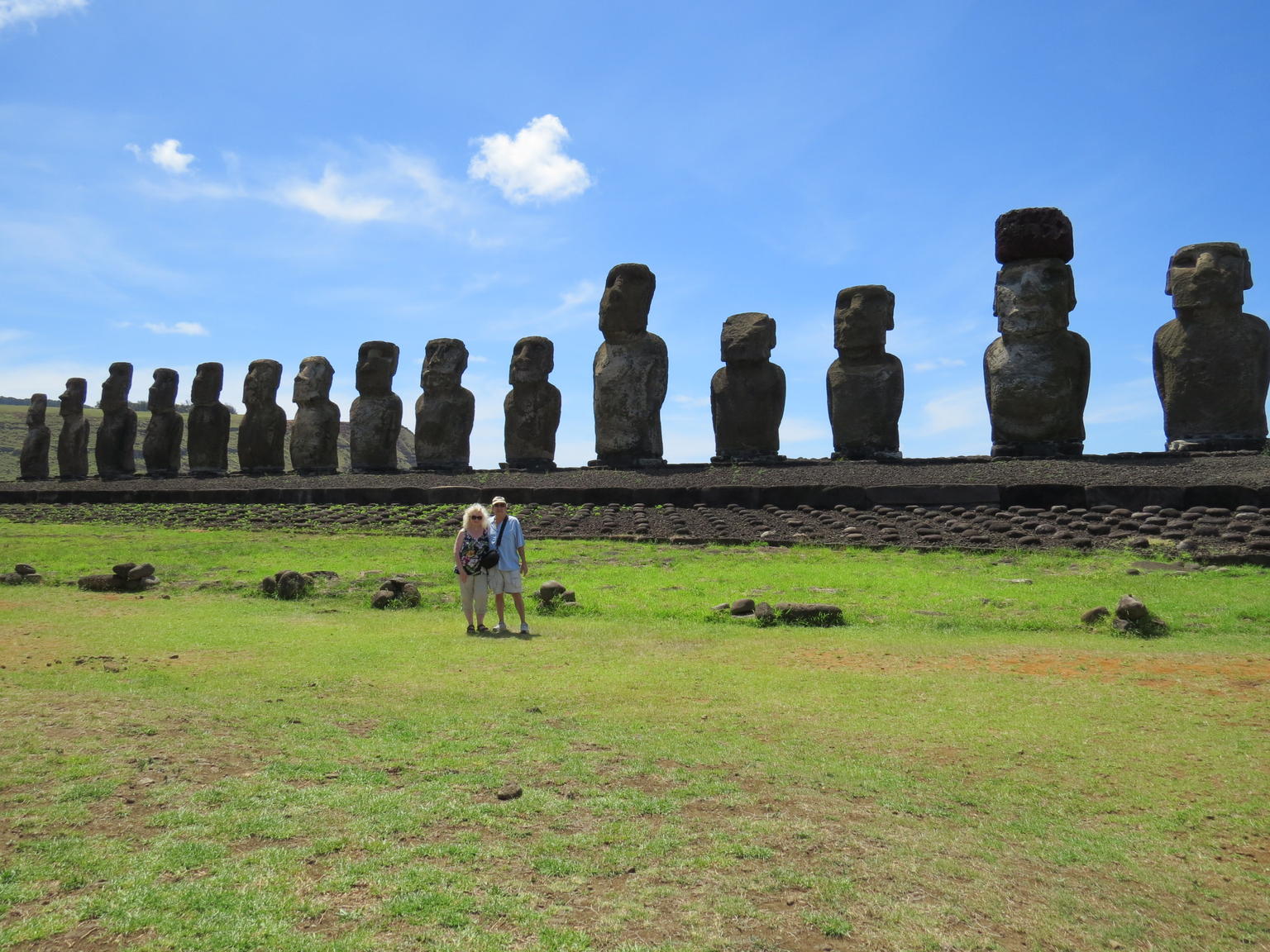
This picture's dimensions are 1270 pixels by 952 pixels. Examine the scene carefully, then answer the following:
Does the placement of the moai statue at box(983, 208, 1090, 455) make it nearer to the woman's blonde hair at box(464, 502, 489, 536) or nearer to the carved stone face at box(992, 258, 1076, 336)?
the carved stone face at box(992, 258, 1076, 336)

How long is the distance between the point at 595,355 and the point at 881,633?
44.9 ft

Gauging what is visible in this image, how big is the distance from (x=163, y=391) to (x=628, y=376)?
54.2ft

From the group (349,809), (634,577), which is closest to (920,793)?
(349,809)

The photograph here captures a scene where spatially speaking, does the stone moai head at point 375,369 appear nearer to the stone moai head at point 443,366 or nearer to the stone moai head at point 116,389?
the stone moai head at point 443,366

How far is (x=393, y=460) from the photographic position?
76.4 ft

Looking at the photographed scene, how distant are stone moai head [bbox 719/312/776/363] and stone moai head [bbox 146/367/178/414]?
18.1m

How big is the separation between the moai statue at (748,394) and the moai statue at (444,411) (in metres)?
6.63

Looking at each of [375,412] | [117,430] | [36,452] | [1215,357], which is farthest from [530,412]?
[36,452]

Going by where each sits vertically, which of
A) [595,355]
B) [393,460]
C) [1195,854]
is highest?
[595,355]

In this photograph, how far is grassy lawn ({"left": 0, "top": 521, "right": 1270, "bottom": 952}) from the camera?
2602mm

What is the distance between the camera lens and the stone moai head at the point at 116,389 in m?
29.2

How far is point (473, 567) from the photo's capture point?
801 centimetres

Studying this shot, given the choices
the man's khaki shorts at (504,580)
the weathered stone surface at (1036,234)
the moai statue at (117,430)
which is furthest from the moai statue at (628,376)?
the moai statue at (117,430)

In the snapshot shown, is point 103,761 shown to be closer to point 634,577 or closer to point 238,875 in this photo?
point 238,875
